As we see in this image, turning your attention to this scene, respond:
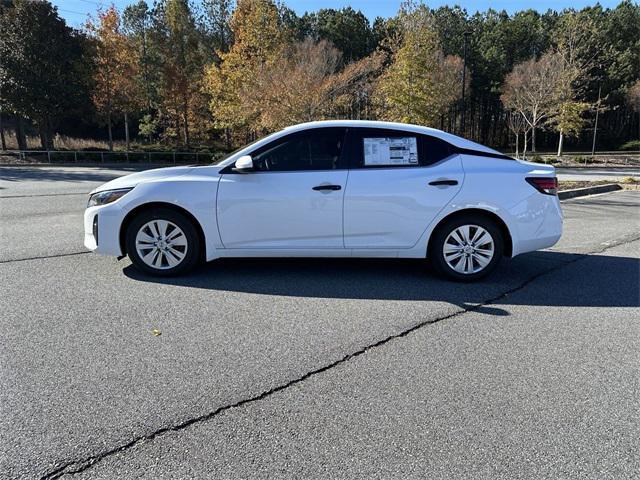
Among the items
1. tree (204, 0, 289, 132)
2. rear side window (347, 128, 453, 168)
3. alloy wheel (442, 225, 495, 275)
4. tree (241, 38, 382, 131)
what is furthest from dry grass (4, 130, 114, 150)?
alloy wheel (442, 225, 495, 275)

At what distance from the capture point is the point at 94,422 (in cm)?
257

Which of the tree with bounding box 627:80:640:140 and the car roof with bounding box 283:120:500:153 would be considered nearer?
the car roof with bounding box 283:120:500:153

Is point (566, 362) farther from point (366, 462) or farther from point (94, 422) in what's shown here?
point (94, 422)

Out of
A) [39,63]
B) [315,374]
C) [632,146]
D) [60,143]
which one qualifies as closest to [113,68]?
[39,63]

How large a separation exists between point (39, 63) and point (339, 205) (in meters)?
29.4

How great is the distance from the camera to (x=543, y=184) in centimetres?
515

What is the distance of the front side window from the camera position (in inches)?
199

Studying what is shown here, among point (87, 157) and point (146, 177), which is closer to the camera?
point (146, 177)

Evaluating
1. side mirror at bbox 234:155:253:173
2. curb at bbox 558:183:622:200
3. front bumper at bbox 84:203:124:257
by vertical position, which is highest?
side mirror at bbox 234:155:253:173

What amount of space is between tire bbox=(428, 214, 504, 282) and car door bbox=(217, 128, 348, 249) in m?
1.07

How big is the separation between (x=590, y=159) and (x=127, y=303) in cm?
3684

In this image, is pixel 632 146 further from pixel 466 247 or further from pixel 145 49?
pixel 466 247

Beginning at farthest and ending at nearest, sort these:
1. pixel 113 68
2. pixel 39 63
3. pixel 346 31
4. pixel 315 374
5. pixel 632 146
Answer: pixel 346 31 < pixel 632 146 < pixel 113 68 < pixel 39 63 < pixel 315 374

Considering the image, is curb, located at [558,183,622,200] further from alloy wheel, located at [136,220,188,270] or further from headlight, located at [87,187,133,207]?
headlight, located at [87,187,133,207]
